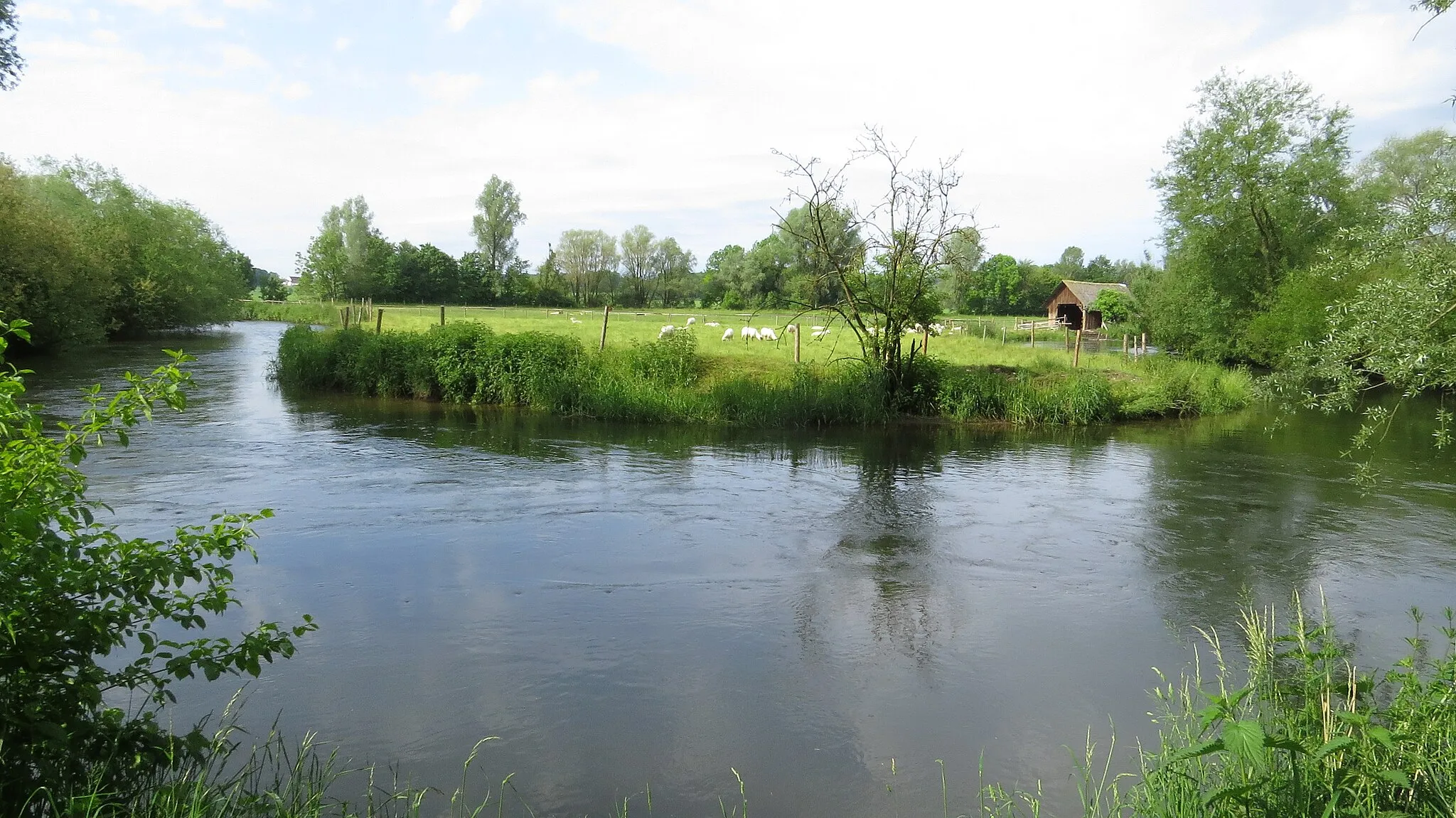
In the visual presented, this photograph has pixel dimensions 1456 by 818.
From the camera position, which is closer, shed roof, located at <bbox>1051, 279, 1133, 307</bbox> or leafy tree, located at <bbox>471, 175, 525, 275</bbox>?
shed roof, located at <bbox>1051, 279, 1133, 307</bbox>

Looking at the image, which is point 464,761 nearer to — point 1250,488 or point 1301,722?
point 1301,722

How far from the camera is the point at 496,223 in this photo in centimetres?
9675

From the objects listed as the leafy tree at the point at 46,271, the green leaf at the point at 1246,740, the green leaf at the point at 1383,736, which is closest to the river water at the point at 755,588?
the green leaf at the point at 1383,736

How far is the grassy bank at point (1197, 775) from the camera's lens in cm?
392

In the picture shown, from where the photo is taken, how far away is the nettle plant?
151 inches

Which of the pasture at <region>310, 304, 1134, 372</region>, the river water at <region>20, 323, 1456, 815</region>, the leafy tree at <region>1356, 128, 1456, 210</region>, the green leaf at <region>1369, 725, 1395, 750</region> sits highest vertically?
the leafy tree at <region>1356, 128, 1456, 210</region>

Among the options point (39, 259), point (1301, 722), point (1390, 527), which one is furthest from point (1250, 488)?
point (39, 259)

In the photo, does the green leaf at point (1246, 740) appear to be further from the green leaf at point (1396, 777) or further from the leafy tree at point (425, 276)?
the leafy tree at point (425, 276)

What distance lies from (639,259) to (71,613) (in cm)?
8987

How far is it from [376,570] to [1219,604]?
28.2ft

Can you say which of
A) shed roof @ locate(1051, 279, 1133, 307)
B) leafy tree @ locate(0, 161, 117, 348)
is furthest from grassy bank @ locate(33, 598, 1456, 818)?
shed roof @ locate(1051, 279, 1133, 307)

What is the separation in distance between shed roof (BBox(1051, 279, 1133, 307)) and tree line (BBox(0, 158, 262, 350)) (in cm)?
5627

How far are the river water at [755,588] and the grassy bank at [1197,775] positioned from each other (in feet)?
Result: 0.71

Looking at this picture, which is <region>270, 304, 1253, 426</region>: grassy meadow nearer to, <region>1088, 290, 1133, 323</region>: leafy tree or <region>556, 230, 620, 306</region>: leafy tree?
<region>1088, 290, 1133, 323</region>: leafy tree
